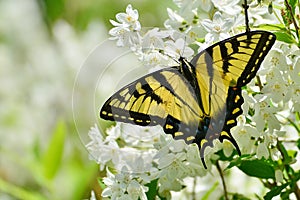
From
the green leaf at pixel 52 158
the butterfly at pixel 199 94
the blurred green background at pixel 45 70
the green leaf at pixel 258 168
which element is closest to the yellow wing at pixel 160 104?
the butterfly at pixel 199 94

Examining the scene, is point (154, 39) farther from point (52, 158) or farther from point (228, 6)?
point (52, 158)

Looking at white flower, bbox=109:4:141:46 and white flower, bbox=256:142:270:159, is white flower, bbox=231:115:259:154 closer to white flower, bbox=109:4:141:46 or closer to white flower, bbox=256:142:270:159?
white flower, bbox=256:142:270:159

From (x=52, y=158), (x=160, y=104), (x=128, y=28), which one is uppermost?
(x=128, y=28)

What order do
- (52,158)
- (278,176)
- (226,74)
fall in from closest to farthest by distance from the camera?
(226,74), (278,176), (52,158)

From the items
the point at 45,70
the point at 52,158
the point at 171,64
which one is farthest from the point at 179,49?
the point at 45,70

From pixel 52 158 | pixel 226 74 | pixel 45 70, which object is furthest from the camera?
pixel 45 70

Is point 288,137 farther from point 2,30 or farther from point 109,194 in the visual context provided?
point 2,30

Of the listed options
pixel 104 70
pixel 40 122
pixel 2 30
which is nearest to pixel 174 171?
pixel 104 70
